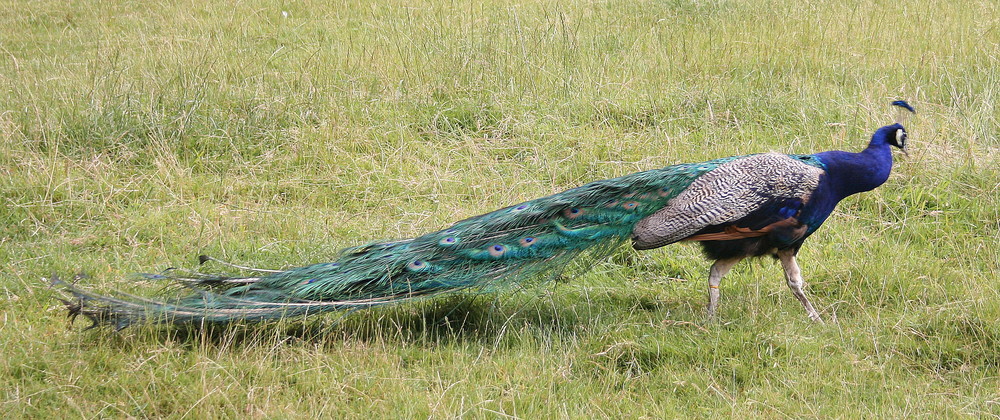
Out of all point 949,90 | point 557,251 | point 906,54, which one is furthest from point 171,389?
point 906,54

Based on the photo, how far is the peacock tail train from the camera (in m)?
3.50

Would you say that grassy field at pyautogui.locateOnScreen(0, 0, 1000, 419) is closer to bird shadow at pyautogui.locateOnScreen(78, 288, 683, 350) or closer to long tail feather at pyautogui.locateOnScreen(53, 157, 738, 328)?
bird shadow at pyautogui.locateOnScreen(78, 288, 683, 350)

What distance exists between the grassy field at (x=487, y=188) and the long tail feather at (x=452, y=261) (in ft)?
0.38

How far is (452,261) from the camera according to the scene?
12.3ft

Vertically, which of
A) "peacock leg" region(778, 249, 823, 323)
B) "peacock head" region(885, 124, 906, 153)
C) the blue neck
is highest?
"peacock head" region(885, 124, 906, 153)

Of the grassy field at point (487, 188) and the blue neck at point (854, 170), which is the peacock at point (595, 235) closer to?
the blue neck at point (854, 170)

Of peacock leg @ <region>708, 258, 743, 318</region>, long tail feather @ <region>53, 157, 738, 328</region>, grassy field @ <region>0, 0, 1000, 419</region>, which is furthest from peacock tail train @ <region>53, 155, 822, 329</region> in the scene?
peacock leg @ <region>708, 258, 743, 318</region>

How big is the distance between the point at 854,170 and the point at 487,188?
201cm

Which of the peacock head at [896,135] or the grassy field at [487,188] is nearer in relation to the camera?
the grassy field at [487,188]

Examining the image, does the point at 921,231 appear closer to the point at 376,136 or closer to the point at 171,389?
the point at 376,136

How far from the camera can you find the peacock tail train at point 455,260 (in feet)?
11.5

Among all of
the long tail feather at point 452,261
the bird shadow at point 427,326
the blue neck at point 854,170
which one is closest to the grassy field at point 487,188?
the bird shadow at point 427,326

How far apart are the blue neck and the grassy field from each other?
489 mm

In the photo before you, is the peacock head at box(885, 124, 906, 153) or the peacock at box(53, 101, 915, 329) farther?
the peacock head at box(885, 124, 906, 153)
